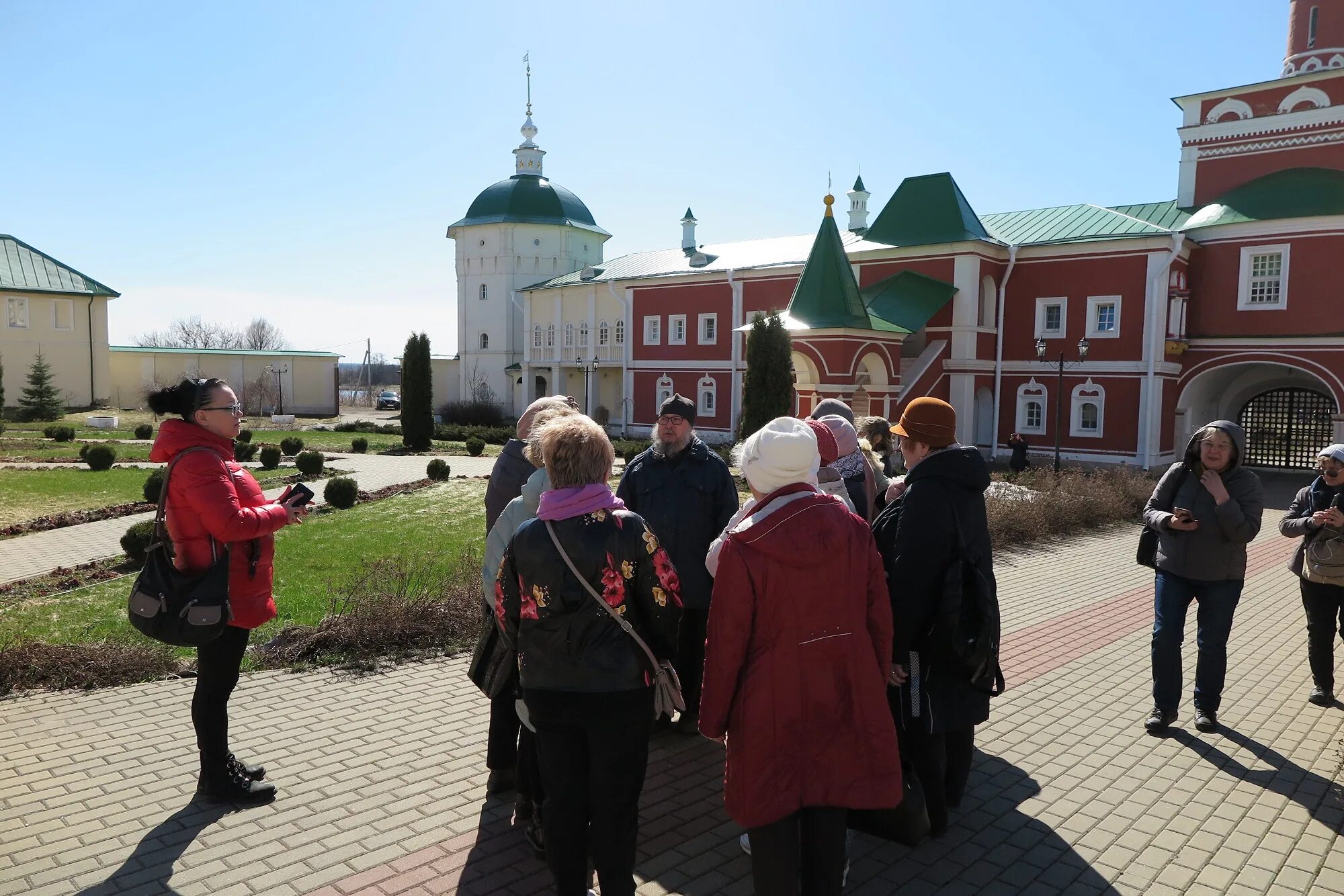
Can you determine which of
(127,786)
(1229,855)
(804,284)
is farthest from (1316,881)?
(804,284)

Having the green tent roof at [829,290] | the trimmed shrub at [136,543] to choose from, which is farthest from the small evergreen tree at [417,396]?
the trimmed shrub at [136,543]

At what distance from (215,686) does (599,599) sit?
218 cm

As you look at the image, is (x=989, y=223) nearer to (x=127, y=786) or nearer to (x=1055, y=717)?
(x=1055, y=717)

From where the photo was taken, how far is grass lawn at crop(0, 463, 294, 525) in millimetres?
13938

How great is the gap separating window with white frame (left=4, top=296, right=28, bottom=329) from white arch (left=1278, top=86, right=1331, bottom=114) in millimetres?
45956

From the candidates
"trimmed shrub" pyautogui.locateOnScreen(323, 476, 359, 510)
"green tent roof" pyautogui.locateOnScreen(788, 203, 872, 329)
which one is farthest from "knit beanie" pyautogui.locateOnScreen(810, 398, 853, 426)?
"green tent roof" pyautogui.locateOnScreen(788, 203, 872, 329)

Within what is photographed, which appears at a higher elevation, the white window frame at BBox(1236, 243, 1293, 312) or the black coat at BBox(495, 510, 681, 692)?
the white window frame at BBox(1236, 243, 1293, 312)

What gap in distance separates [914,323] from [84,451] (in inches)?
787

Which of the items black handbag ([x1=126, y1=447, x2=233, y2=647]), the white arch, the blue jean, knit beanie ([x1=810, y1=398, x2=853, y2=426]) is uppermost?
the white arch

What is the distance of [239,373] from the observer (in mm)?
44500

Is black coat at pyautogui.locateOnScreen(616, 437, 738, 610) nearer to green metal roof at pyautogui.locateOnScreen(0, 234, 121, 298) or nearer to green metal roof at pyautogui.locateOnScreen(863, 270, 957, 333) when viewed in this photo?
green metal roof at pyautogui.locateOnScreen(863, 270, 957, 333)

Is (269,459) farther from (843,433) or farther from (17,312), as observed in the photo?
(17,312)

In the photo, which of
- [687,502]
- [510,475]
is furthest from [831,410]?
[510,475]

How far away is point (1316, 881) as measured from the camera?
3.76 meters
